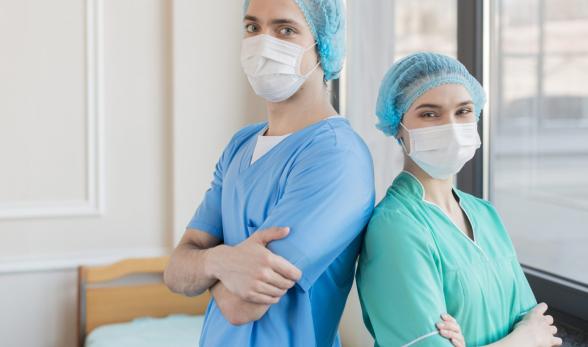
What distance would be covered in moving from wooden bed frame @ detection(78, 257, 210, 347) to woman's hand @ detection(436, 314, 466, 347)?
79.6 inches

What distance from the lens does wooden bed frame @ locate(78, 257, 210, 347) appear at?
2982 millimetres

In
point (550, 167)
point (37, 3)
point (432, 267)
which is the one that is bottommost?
point (432, 267)

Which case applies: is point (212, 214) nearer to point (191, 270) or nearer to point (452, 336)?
point (191, 270)

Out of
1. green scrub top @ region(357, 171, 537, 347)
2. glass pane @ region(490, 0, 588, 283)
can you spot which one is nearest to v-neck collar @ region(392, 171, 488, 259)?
green scrub top @ region(357, 171, 537, 347)

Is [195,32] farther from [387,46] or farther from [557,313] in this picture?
[557,313]

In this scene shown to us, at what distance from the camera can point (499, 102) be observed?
223 cm

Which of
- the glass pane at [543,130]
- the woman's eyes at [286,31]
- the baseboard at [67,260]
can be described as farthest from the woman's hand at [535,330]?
the baseboard at [67,260]

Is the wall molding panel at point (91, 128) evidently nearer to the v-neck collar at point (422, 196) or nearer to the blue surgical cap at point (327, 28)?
the blue surgical cap at point (327, 28)

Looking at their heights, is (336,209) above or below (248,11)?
below

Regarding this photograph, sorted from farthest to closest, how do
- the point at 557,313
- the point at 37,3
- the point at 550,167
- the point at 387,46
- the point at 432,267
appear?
the point at 37,3
the point at 387,46
the point at 550,167
the point at 557,313
the point at 432,267

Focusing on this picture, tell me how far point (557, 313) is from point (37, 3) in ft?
6.90

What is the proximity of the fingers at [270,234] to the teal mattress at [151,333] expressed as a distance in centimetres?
149

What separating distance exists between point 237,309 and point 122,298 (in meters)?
1.87

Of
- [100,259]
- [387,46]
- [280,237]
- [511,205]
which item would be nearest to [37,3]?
[100,259]
